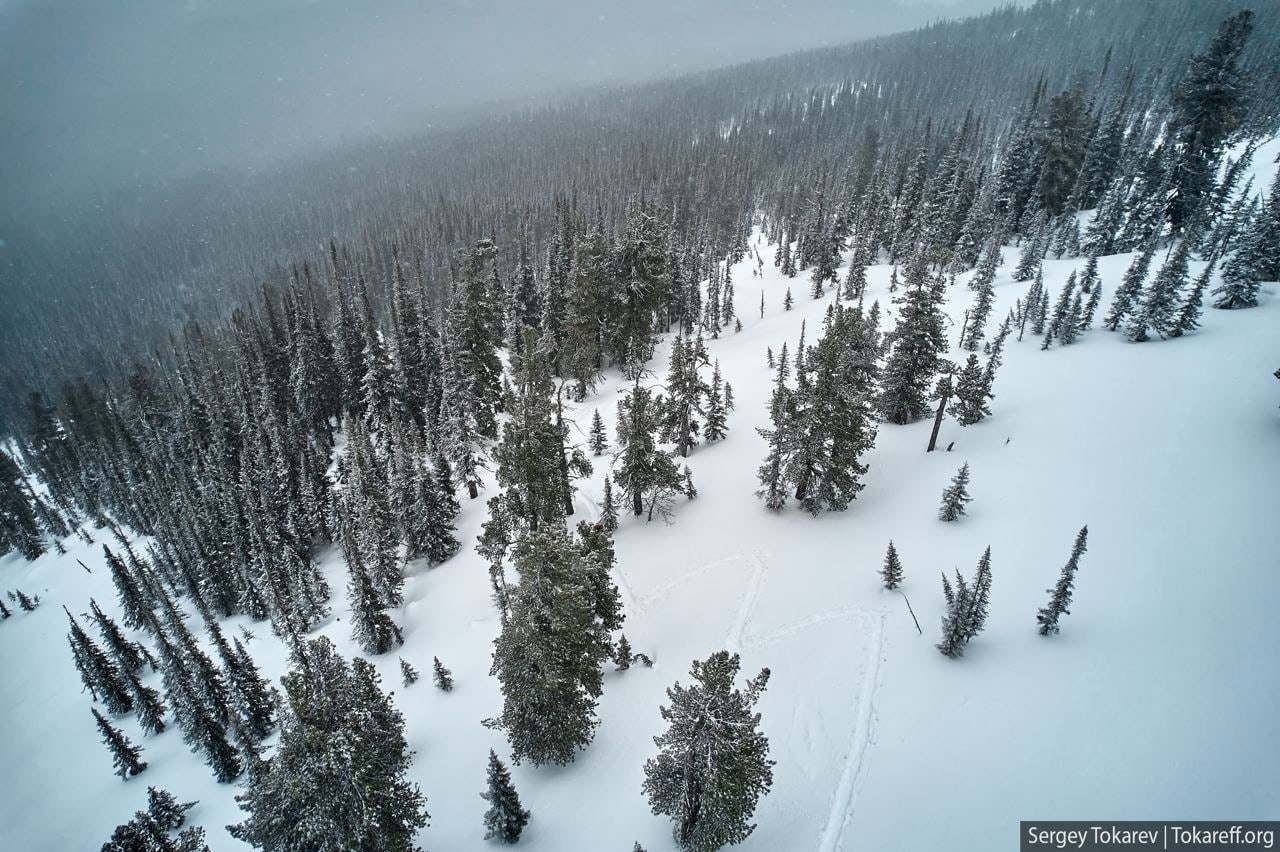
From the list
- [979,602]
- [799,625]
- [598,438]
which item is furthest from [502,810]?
[598,438]

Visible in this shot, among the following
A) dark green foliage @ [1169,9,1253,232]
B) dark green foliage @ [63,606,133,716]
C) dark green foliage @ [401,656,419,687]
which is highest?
dark green foliage @ [1169,9,1253,232]

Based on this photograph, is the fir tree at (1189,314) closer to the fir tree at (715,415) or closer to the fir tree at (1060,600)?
the fir tree at (1060,600)

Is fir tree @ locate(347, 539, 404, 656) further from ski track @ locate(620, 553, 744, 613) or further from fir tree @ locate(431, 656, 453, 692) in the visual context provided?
ski track @ locate(620, 553, 744, 613)

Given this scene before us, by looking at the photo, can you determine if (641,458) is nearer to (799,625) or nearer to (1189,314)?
(799,625)

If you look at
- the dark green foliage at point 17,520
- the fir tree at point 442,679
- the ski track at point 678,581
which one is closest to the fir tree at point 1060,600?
the ski track at point 678,581

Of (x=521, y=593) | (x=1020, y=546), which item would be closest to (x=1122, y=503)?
(x=1020, y=546)

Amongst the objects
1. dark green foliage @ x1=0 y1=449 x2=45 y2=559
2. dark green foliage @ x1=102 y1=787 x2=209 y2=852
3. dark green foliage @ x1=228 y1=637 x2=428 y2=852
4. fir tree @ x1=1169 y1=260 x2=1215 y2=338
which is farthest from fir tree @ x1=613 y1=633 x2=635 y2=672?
dark green foliage @ x1=0 y1=449 x2=45 y2=559
